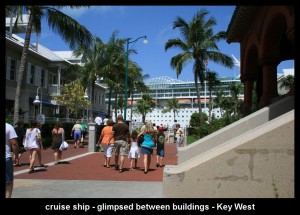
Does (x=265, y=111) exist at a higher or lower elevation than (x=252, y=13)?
lower

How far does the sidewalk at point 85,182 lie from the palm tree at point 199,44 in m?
17.6

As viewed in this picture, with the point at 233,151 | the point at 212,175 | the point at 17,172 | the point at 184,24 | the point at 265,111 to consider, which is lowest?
the point at 17,172

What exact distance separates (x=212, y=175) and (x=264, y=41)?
5.70 m

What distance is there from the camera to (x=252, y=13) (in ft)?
34.8

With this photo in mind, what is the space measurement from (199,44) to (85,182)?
21.5m

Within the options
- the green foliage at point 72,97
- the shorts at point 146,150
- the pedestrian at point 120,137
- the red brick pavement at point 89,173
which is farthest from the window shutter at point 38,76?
the shorts at point 146,150

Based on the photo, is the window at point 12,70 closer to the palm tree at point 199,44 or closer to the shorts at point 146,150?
the palm tree at point 199,44

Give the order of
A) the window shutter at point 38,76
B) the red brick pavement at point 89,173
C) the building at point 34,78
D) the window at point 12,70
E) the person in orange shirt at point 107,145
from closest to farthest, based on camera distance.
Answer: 1. the red brick pavement at point 89,173
2. the person in orange shirt at point 107,145
3. the building at point 34,78
4. the window at point 12,70
5. the window shutter at point 38,76

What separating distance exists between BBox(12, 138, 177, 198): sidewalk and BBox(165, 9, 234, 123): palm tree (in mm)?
17580

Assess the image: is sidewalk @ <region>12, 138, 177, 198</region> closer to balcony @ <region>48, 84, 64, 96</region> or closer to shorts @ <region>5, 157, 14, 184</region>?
shorts @ <region>5, 157, 14, 184</region>

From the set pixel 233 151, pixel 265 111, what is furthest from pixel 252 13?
pixel 233 151

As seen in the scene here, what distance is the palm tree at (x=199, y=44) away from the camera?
1095 inches
